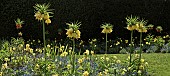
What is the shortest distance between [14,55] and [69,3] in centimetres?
412

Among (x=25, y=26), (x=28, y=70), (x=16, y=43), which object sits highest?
(x=25, y=26)

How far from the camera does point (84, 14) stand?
1334cm

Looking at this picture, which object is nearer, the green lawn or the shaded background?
the green lawn

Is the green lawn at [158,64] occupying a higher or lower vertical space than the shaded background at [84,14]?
lower

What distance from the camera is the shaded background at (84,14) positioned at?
43.6ft

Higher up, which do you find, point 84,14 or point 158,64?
point 84,14

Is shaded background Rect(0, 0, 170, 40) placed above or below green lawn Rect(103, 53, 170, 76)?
above

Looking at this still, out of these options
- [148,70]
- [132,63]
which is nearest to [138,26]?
[132,63]

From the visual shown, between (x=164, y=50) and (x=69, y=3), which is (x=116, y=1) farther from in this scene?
(x=164, y=50)

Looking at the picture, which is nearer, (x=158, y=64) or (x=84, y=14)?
(x=158, y=64)

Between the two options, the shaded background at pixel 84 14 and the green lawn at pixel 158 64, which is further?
the shaded background at pixel 84 14

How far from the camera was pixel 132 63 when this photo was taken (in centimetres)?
742

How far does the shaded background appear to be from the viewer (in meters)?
13.3

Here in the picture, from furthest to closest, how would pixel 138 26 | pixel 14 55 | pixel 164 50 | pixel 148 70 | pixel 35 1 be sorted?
1. pixel 35 1
2. pixel 164 50
3. pixel 14 55
4. pixel 148 70
5. pixel 138 26
